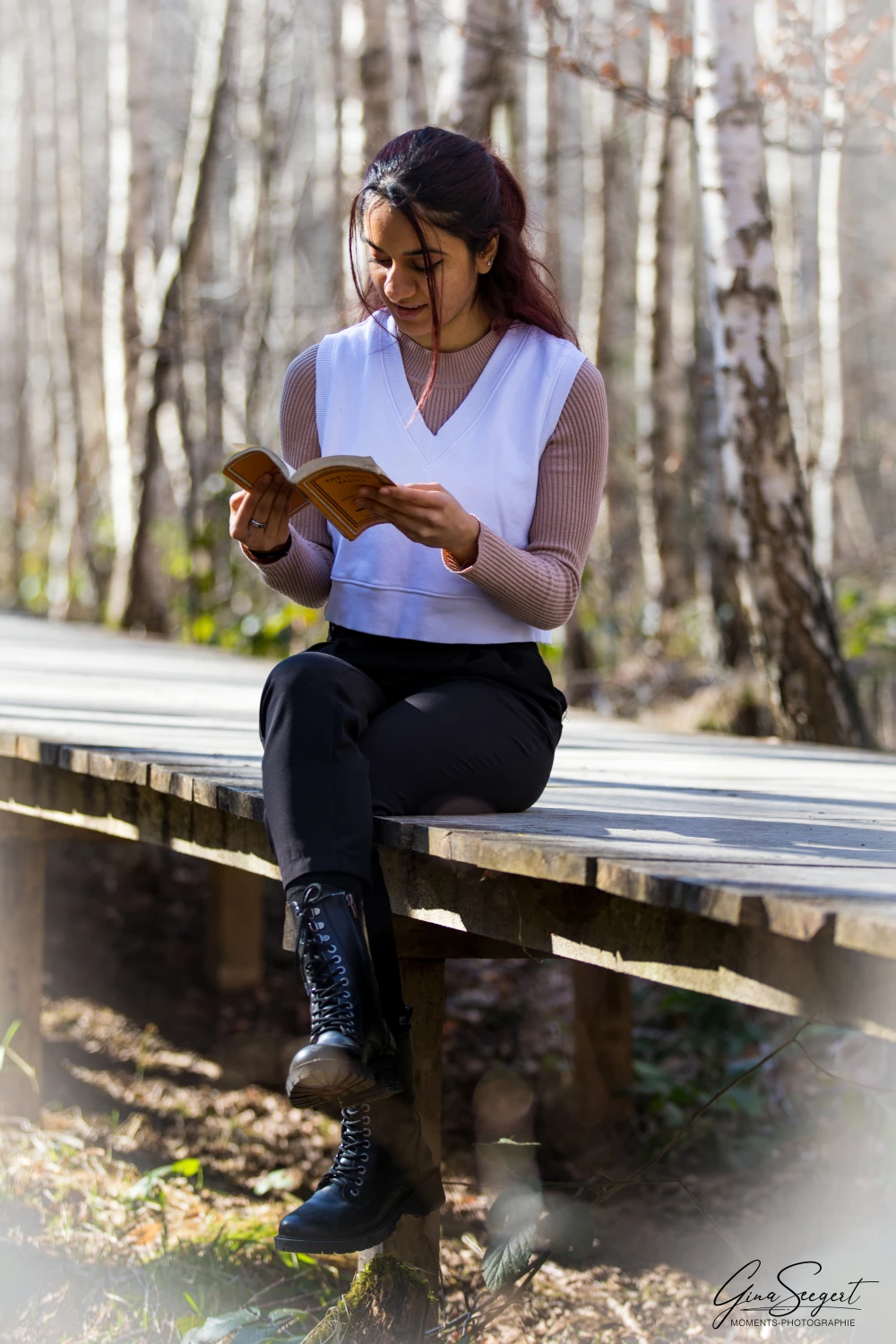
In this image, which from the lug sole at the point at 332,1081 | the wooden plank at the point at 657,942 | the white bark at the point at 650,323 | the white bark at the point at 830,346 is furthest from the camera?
the white bark at the point at 830,346

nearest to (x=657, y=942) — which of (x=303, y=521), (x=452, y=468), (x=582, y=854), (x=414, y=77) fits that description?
(x=582, y=854)

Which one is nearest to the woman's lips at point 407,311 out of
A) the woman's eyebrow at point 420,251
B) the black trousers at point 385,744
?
the woman's eyebrow at point 420,251

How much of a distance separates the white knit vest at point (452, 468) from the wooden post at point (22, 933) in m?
2.07

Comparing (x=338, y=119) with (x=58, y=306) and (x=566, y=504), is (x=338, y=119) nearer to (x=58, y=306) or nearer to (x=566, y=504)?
(x=58, y=306)

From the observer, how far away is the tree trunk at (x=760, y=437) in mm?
5391

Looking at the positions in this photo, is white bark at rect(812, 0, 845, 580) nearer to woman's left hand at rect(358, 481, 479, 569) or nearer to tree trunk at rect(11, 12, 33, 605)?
woman's left hand at rect(358, 481, 479, 569)

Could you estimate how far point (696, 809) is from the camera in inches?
118

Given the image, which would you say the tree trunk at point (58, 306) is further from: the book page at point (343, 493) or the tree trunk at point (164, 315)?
the book page at point (343, 493)

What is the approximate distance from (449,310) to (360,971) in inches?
50.8

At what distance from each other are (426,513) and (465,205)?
663 millimetres

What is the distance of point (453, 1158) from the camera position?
4.51 meters

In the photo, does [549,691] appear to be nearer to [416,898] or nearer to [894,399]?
[416,898]

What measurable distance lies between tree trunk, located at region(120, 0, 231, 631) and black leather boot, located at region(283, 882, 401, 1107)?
8.01m

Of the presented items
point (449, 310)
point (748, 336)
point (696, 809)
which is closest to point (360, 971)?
point (696, 809)
